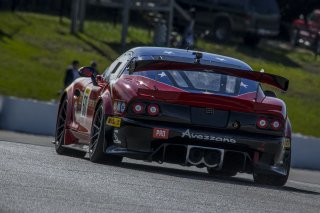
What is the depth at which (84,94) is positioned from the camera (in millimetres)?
13328

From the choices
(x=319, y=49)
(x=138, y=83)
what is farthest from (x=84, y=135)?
(x=319, y=49)

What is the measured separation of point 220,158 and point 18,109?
37.6ft

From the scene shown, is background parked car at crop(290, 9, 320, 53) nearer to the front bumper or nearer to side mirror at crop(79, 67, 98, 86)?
side mirror at crop(79, 67, 98, 86)

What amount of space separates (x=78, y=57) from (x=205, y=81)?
2186 centimetres

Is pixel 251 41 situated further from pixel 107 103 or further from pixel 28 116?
pixel 107 103

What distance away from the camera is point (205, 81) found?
1201 centimetres

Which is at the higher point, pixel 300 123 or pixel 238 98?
Result: pixel 238 98

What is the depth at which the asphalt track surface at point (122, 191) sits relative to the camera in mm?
8609

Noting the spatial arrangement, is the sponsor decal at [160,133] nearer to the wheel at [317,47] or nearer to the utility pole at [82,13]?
the utility pole at [82,13]

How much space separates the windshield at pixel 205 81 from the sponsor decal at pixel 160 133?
0.58m

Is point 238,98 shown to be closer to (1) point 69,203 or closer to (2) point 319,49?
(1) point 69,203

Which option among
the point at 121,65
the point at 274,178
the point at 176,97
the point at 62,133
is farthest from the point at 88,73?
the point at 274,178

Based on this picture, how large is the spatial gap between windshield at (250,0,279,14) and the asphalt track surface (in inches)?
1106

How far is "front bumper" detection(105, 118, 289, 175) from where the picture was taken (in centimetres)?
1141
